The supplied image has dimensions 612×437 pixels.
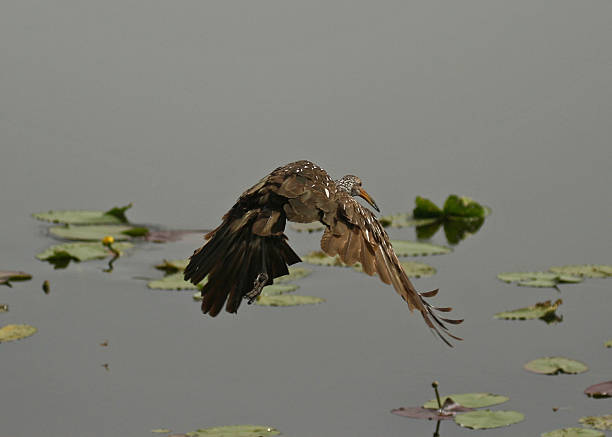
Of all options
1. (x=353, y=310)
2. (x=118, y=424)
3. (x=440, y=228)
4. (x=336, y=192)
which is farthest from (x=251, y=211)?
(x=440, y=228)

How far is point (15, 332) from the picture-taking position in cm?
824

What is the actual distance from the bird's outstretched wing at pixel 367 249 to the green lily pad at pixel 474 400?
60.8 inches

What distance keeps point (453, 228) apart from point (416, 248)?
3.14ft

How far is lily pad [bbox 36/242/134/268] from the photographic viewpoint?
10000 mm

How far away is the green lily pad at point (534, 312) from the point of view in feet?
28.3

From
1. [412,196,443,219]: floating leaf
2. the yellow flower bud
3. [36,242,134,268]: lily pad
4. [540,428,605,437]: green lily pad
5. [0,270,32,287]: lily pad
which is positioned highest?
[412,196,443,219]: floating leaf

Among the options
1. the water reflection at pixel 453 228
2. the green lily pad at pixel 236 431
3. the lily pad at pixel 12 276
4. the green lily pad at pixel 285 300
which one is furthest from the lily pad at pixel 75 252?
the green lily pad at pixel 236 431

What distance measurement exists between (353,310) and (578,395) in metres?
2.06

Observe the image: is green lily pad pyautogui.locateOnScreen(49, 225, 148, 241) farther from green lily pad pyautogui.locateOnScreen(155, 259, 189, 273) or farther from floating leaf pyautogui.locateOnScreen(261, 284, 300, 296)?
floating leaf pyautogui.locateOnScreen(261, 284, 300, 296)

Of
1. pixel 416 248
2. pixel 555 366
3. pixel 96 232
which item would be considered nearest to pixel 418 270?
pixel 416 248

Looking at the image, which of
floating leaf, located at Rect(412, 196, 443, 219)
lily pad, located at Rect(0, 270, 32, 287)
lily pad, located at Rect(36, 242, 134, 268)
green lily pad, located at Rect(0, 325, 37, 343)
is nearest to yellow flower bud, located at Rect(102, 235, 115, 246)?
lily pad, located at Rect(36, 242, 134, 268)

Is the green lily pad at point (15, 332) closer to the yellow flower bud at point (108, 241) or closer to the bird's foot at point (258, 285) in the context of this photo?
the yellow flower bud at point (108, 241)

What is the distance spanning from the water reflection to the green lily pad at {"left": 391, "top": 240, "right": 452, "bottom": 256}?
1.02 feet

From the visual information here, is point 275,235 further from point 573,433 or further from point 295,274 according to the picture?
point 295,274
